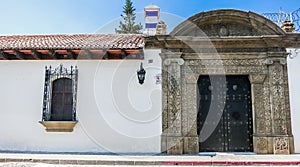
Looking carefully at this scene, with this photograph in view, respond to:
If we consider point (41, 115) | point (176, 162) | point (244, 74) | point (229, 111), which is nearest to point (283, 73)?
point (244, 74)

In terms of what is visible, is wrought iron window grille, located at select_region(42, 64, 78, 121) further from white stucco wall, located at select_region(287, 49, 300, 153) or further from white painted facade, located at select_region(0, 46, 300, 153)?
white stucco wall, located at select_region(287, 49, 300, 153)

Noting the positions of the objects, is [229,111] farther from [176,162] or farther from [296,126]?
[176,162]

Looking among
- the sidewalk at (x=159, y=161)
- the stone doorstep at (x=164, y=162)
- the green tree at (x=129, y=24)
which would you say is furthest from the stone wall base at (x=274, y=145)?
the green tree at (x=129, y=24)

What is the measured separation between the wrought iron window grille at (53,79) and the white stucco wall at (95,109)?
0.14 m

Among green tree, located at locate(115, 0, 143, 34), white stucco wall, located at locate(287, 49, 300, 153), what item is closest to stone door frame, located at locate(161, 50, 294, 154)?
white stucco wall, located at locate(287, 49, 300, 153)

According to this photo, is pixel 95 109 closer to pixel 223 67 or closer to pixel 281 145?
pixel 223 67

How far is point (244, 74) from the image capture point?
8188mm

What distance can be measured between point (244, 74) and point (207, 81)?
1.14 metres

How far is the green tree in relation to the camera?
28.2 metres

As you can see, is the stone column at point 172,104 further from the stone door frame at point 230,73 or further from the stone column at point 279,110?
the stone column at point 279,110

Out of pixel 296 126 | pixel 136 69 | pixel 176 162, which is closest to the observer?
pixel 176 162

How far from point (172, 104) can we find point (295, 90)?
3735mm

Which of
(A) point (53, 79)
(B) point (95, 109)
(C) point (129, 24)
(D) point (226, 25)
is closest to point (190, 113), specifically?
(B) point (95, 109)

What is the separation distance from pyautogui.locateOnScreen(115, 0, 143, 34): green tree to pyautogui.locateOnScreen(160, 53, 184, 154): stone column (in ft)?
65.6
